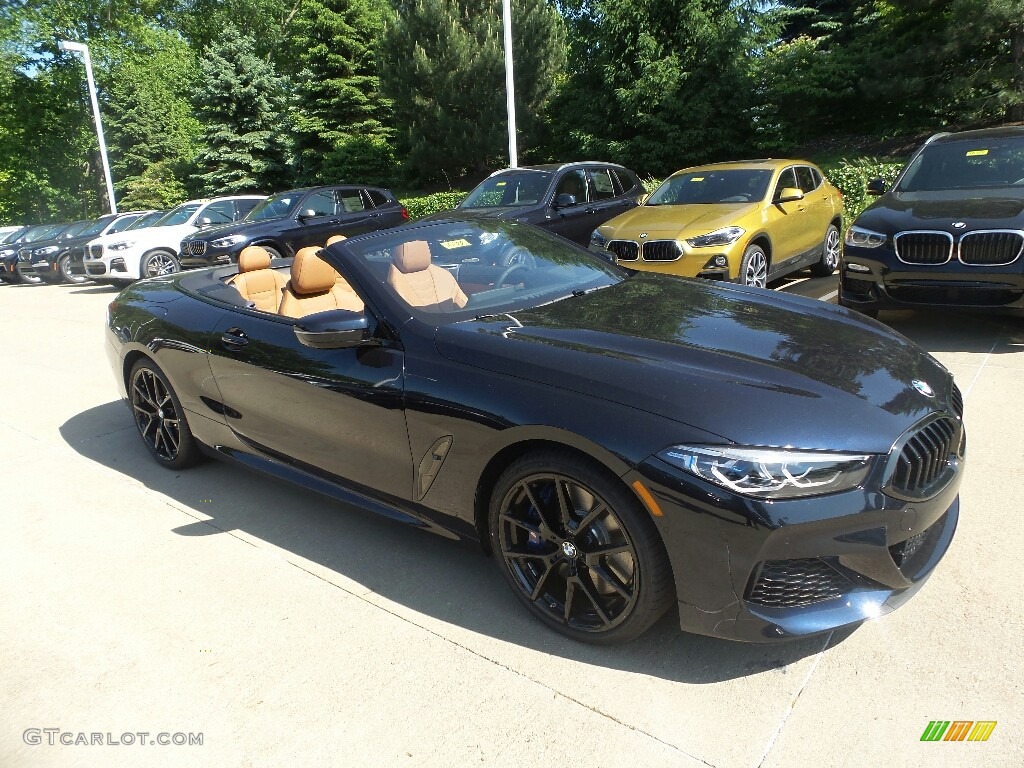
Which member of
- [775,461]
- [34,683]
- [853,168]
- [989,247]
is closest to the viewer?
[775,461]

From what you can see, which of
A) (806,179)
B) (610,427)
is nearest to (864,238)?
(806,179)

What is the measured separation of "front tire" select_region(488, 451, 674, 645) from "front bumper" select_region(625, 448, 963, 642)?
0.34 ft

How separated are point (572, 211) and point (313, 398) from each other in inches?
300

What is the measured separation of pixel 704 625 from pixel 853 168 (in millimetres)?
12756

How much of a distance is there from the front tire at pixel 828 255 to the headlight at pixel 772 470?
7973mm

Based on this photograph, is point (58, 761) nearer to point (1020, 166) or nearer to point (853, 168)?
point (1020, 166)

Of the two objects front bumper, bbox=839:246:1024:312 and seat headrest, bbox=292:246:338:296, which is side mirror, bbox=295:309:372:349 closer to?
seat headrest, bbox=292:246:338:296

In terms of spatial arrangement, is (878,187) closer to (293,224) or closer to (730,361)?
(730,361)

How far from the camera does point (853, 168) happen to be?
43.1ft

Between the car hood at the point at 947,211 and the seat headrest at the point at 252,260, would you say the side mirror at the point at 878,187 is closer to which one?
the car hood at the point at 947,211

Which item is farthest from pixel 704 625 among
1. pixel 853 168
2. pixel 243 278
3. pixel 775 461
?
pixel 853 168

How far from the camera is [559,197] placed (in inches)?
406

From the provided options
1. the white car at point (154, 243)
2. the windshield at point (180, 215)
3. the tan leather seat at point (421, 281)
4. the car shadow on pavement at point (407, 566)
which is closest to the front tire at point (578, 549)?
the car shadow on pavement at point (407, 566)

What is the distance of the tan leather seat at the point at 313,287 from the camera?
14.0 feet
